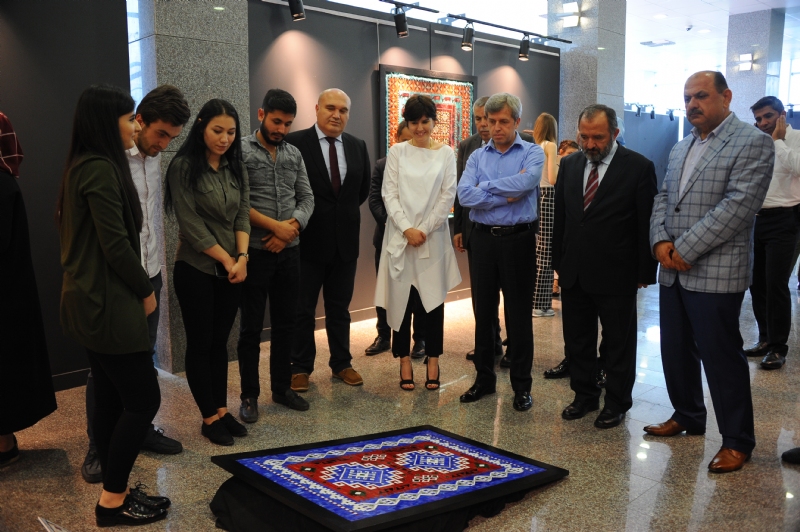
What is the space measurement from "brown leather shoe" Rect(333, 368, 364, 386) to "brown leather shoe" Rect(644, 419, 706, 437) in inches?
70.7

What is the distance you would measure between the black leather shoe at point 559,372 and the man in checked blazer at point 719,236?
4.81 feet

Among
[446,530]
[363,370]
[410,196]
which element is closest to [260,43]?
[410,196]

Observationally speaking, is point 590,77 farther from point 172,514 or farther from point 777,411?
point 172,514

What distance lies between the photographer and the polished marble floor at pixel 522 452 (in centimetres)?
282

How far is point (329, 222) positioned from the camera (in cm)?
440

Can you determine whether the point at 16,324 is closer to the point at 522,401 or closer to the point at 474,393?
the point at 474,393

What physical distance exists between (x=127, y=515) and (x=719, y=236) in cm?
269

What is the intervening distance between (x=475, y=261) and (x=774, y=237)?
2.38 meters

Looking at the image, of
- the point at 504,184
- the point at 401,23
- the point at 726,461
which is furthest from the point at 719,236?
the point at 401,23

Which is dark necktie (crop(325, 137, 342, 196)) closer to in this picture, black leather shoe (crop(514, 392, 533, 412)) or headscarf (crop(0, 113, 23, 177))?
black leather shoe (crop(514, 392, 533, 412))

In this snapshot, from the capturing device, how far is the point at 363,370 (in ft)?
16.3

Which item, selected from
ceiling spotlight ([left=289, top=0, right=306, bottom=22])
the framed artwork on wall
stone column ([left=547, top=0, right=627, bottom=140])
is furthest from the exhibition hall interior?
stone column ([left=547, top=0, right=627, bottom=140])

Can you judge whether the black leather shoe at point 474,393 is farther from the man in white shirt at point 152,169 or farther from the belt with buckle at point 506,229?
the man in white shirt at point 152,169

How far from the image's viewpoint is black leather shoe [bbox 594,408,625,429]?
150 inches
